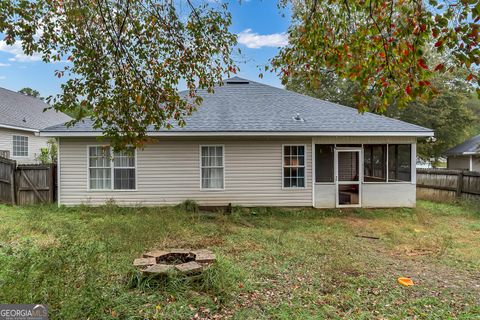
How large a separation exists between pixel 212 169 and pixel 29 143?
13.1m

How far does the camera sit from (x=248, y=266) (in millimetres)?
4957

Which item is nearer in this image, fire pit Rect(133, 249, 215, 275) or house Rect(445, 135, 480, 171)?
fire pit Rect(133, 249, 215, 275)

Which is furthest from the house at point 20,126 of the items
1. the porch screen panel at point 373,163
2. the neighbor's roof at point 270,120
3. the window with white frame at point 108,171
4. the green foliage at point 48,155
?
the porch screen panel at point 373,163

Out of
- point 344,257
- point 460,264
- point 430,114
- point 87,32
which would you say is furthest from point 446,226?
point 430,114

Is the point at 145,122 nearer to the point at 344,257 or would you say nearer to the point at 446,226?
the point at 344,257

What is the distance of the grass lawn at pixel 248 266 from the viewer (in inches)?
133

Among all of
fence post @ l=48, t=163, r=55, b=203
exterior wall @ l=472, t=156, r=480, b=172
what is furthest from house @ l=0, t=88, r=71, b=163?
exterior wall @ l=472, t=156, r=480, b=172

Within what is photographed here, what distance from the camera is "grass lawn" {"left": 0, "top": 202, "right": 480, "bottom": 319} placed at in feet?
11.1

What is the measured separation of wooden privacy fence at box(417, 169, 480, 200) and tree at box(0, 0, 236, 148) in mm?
11018

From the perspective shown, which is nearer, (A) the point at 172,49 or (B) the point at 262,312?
(B) the point at 262,312

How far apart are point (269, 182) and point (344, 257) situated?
16.2 ft

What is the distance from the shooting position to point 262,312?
350 centimetres

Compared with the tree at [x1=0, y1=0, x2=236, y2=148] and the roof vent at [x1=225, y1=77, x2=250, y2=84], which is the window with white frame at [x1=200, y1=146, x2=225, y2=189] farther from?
the tree at [x1=0, y1=0, x2=236, y2=148]

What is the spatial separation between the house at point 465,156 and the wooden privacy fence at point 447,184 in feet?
16.2
